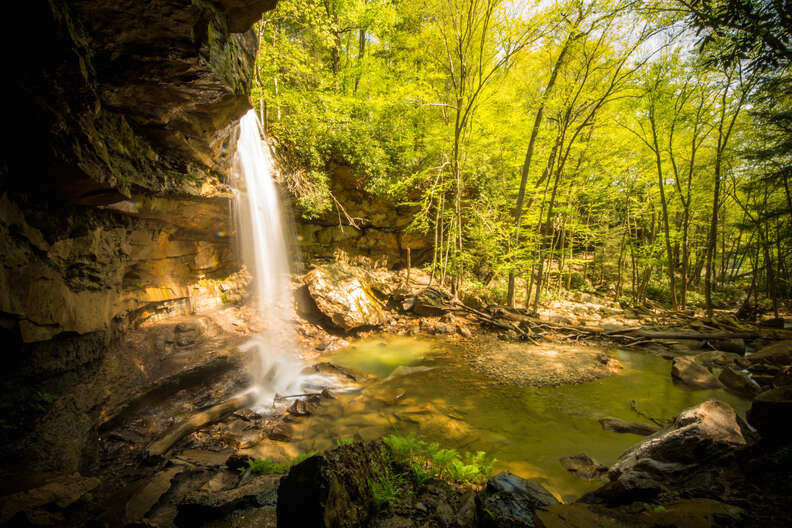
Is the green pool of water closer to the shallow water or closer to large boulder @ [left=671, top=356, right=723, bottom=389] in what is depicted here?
the shallow water

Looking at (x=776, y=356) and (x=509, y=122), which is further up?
(x=509, y=122)

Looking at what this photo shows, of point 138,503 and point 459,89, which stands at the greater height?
point 459,89

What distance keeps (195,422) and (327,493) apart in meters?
4.32

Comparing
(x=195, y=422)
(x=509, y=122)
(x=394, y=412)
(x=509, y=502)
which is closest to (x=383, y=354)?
(x=394, y=412)

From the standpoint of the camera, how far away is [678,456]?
2.78m

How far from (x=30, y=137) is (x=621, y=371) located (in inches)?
436

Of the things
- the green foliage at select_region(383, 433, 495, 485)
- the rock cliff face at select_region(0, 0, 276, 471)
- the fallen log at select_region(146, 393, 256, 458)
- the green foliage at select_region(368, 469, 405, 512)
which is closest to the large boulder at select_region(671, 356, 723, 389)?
the green foliage at select_region(383, 433, 495, 485)

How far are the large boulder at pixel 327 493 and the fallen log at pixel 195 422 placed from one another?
3480mm

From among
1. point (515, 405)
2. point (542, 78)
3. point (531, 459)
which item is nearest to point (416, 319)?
point (515, 405)

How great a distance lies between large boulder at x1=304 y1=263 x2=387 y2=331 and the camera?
9.68m

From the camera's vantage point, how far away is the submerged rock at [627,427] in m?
4.20

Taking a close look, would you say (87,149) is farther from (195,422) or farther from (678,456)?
(678,456)

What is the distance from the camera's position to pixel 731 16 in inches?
112

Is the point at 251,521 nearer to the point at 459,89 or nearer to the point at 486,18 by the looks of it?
the point at 459,89
